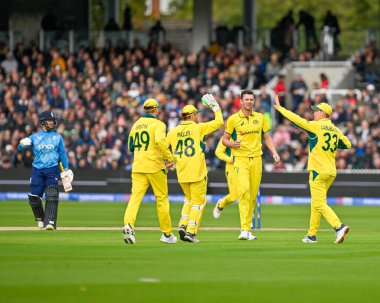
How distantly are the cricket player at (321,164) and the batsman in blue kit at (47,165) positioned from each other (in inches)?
196

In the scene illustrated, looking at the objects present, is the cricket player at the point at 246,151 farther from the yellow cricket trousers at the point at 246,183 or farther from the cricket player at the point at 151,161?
the cricket player at the point at 151,161

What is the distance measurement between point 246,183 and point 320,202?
127 cm

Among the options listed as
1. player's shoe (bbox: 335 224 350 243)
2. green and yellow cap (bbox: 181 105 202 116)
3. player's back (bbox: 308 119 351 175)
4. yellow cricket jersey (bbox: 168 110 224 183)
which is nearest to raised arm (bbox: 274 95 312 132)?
player's back (bbox: 308 119 351 175)

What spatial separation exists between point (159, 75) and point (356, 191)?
9.84 metres

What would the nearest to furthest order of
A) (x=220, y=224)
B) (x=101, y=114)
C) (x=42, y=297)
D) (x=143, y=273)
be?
(x=42, y=297), (x=143, y=273), (x=220, y=224), (x=101, y=114)

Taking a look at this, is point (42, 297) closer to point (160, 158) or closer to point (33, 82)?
point (160, 158)

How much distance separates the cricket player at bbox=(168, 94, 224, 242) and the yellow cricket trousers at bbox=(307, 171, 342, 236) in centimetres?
174

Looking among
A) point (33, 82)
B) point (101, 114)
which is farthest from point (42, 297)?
point (33, 82)

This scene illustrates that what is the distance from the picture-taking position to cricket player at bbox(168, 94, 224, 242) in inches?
776

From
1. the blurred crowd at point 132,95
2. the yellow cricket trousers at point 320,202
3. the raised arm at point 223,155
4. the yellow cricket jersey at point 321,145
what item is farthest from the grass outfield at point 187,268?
the blurred crowd at point 132,95

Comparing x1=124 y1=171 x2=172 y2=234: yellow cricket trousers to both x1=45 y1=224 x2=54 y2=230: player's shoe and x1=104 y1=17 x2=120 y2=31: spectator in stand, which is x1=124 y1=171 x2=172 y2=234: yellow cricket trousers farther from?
x1=104 y1=17 x2=120 y2=31: spectator in stand

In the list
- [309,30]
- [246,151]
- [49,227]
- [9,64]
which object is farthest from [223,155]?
[9,64]

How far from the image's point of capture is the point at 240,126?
2012cm

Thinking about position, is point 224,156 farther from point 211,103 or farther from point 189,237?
point 189,237
